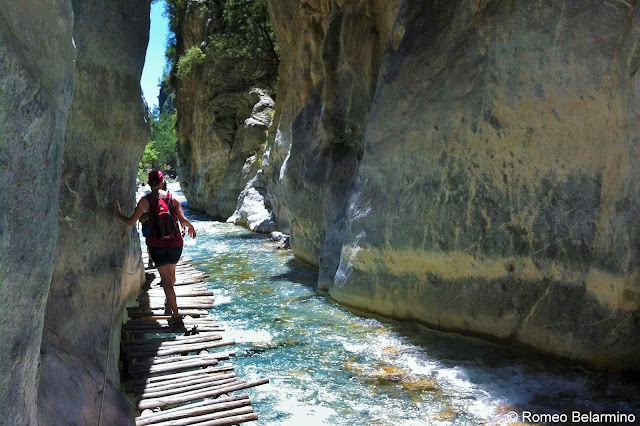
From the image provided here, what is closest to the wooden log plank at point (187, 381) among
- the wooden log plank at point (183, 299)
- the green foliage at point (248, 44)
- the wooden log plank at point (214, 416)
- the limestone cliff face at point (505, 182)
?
the wooden log plank at point (214, 416)

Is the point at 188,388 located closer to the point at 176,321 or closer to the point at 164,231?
the point at 176,321

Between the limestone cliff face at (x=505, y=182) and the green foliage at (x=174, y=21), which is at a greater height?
the green foliage at (x=174, y=21)

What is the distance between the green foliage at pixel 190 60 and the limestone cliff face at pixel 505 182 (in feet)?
67.9

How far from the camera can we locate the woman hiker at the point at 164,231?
7074mm

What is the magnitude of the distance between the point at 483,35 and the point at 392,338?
12.7 feet

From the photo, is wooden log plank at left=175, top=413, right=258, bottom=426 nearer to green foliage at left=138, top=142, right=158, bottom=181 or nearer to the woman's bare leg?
the woman's bare leg

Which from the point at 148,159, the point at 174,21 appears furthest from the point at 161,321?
the point at 148,159

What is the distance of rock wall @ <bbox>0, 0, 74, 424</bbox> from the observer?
2.64 m

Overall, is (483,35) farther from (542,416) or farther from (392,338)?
(542,416)

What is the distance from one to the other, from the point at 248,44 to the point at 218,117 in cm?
353

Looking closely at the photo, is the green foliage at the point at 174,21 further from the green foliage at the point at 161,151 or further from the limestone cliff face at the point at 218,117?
the green foliage at the point at 161,151

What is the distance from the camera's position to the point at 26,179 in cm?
281

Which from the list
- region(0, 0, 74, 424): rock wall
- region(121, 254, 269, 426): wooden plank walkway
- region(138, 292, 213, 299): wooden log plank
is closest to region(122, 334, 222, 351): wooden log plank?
region(121, 254, 269, 426): wooden plank walkway

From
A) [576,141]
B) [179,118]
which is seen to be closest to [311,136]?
[576,141]
